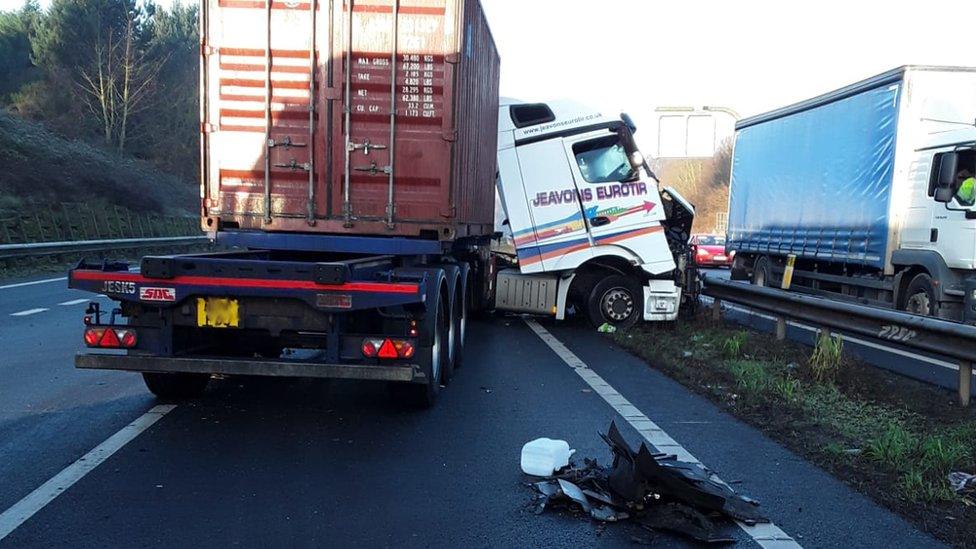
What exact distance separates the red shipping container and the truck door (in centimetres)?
520

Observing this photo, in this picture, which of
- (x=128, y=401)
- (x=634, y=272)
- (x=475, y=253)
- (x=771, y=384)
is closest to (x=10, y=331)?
(x=128, y=401)

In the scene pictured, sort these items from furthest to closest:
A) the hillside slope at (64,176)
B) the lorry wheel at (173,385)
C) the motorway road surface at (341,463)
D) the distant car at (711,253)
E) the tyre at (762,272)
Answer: the hillside slope at (64,176) → the distant car at (711,253) → the tyre at (762,272) → the lorry wheel at (173,385) → the motorway road surface at (341,463)

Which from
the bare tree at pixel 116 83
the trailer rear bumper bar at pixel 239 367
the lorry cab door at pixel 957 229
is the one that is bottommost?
the trailer rear bumper bar at pixel 239 367

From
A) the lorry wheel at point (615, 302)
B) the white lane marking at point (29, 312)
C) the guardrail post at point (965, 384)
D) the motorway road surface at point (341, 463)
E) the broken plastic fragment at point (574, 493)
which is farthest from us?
the white lane marking at point (29, 312)

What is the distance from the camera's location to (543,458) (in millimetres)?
5391

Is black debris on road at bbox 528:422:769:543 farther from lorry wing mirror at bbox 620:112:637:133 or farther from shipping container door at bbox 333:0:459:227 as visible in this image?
lorry wing mirror at bbox 620:112:637:133

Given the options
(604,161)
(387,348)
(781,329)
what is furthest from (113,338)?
(781,329)

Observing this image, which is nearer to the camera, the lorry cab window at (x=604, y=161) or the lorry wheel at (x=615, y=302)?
the lorry cab window at (x=604, y=161)

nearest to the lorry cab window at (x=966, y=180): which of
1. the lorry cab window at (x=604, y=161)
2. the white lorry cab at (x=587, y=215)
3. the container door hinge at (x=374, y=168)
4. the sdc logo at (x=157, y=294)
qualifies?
the white lorry cab at (x=587, y=215)

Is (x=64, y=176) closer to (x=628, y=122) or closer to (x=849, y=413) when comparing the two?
(x=628, y=122)

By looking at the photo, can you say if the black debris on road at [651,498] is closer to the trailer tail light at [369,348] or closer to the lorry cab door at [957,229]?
the trailer tail light at [369,348]

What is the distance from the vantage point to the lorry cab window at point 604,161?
12.4 m

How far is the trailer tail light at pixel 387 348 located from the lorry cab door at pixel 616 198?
6682 mm

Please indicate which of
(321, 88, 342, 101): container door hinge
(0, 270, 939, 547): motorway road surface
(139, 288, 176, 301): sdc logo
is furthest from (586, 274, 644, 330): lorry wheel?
(139, 288, 176, 301): sdc logo
